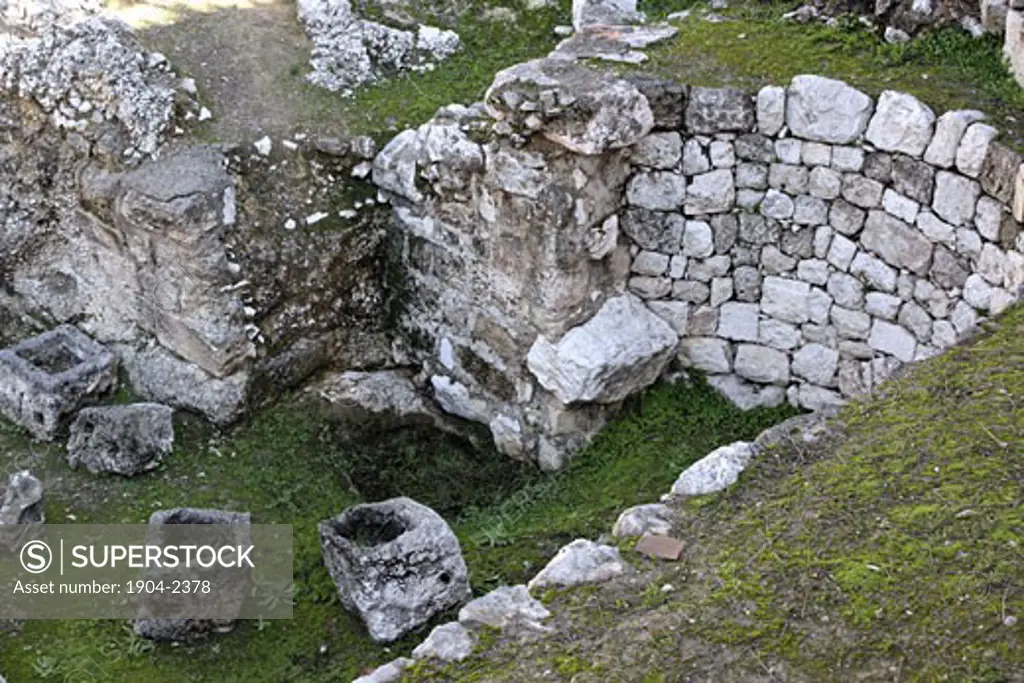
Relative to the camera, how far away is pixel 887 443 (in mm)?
5277

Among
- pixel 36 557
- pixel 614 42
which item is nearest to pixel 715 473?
pixel 614 42

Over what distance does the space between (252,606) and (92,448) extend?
1754 millimetres

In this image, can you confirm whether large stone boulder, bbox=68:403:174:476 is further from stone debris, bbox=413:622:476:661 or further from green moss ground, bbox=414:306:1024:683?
green moss ground, bbox=414:306:1024:683

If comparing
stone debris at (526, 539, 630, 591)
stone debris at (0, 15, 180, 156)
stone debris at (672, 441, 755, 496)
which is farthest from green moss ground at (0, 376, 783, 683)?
stone debris at (0, 15, 180, 156)

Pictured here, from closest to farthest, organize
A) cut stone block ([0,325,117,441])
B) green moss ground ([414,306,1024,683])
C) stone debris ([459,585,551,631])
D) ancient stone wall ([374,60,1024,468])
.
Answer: green moss ground ([414,306,1024,683]) → stone debris ([459,585,551,631]) → ancient stone wall ([374,60,1024,468]) → cut stone block ([0,325,117,441])

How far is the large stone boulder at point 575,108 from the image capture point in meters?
7.14

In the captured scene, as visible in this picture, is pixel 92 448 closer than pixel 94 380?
Yes

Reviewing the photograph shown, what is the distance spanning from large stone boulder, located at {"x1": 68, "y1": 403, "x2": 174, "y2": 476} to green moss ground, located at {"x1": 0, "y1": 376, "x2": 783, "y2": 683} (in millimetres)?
84

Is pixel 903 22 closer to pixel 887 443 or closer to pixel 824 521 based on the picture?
pixel 887 443

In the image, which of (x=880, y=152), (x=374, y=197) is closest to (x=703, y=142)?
(x=880, y=152)

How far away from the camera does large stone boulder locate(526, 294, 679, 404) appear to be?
7742mm

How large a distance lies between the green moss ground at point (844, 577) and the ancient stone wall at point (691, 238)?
5.90 ft

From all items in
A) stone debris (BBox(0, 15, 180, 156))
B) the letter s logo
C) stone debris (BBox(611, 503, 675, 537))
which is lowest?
A: the letter s logo

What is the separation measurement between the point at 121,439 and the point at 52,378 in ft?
2.59
